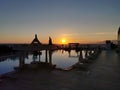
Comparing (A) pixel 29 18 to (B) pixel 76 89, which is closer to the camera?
(B) pixel 76 89

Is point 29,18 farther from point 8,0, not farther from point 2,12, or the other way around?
point 8,0

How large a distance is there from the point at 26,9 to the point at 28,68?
7.00m

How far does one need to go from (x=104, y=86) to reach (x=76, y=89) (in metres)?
0.75

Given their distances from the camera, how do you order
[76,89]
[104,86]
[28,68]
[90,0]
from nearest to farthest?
[76,89], [104,86], [28,68], [90,0]

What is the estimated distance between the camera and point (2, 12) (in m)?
13.8

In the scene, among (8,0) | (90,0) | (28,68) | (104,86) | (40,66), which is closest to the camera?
(104,86)

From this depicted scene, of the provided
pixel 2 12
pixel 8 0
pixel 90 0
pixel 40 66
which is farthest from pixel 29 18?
pixel 40 66

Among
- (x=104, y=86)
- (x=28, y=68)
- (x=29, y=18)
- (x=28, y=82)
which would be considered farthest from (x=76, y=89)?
(x=29, y=18)

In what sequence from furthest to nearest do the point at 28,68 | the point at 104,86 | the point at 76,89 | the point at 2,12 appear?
the point at 2,12 < the point at 28,68 < the point at 104,86 < the point at 76,89

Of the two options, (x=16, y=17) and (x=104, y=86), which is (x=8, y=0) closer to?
(x=16, y=17)

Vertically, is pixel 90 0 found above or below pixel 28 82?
above

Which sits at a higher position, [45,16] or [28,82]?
[45,16]

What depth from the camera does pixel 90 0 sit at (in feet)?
39.3

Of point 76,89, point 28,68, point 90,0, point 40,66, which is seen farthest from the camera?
point 90,0
